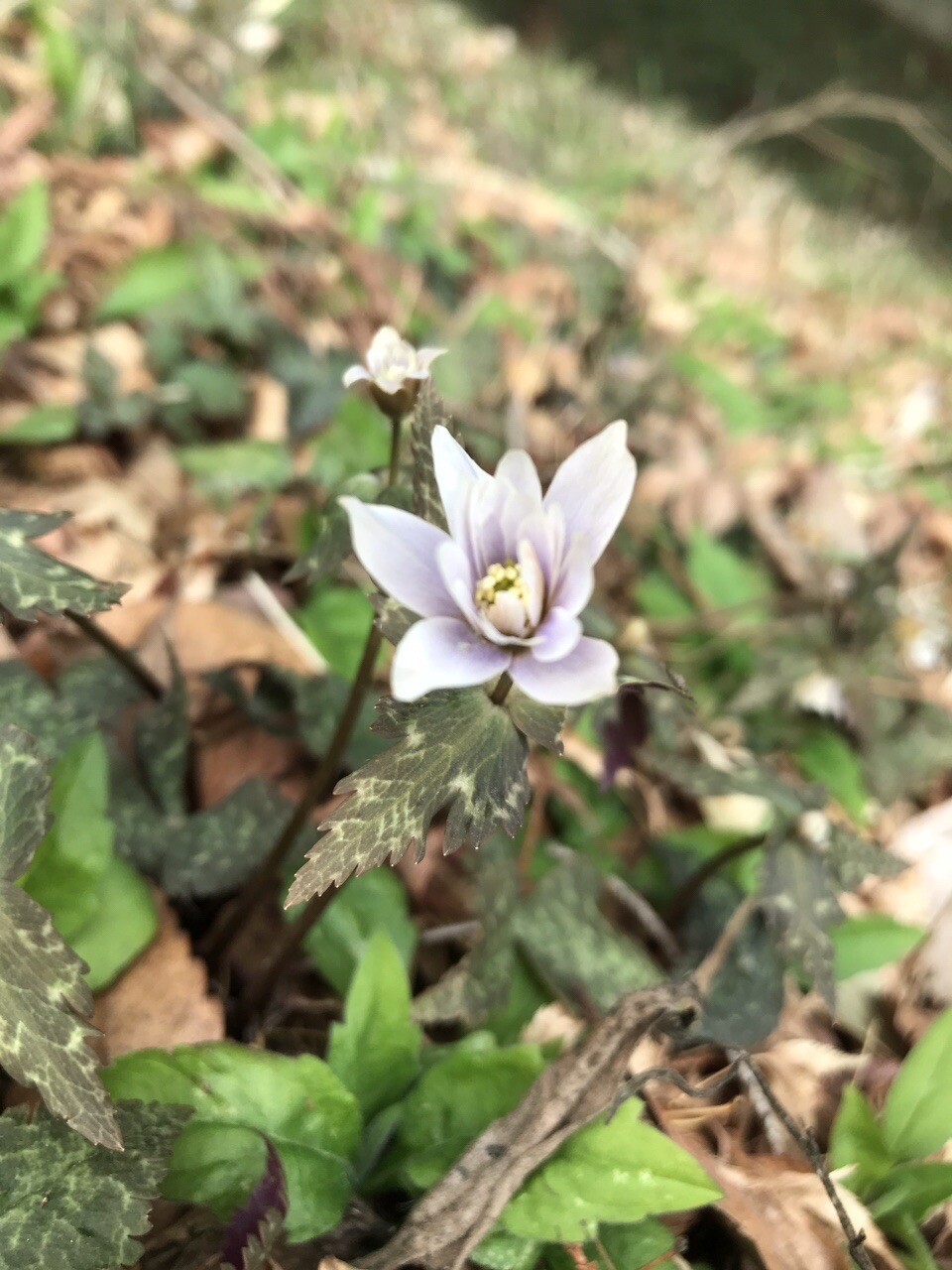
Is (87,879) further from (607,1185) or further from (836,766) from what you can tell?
(836,766)

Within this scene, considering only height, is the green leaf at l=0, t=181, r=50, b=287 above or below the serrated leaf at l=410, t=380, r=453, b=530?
below

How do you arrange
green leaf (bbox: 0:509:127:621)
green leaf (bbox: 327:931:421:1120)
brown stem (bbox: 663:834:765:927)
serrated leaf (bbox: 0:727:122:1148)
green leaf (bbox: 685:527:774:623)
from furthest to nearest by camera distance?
green leaf (bbox: 685:527:774:623) < brown stem (bbox: 663:834:765:927) < green leaf (bbox: 327:931:421:1120) < green leaf (bbox: 0:509:127:621) < serrated leaf (bbox: 0:727:122:1148)

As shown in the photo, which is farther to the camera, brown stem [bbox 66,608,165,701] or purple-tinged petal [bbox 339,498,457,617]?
brown stem [bbox 66,608,165,701]

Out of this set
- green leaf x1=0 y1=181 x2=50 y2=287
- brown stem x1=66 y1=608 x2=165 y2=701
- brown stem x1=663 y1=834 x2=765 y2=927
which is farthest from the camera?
green leaf x1=0 y1=181 x2=50 y2=287

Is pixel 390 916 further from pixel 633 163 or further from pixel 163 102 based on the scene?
pixel 633 163

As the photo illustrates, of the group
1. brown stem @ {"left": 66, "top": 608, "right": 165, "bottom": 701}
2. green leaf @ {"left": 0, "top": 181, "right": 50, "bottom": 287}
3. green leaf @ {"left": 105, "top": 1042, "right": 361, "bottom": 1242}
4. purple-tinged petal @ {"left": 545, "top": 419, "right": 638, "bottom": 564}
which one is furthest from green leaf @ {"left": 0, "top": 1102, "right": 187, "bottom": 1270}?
green leaf @ {"left": 0, "top": 181, "right": 50, "bottom": 287}

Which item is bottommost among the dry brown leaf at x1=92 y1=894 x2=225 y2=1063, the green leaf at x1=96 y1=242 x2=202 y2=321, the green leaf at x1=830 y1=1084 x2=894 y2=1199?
the dry brown leaf at x1=92 y1=894 x2=225 y2=1063

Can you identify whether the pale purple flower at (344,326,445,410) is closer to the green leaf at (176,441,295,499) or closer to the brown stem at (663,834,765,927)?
the brown stem at (663,834,765,927)

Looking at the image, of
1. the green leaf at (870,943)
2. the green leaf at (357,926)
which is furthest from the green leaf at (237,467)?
the green leaf at (870,943)
